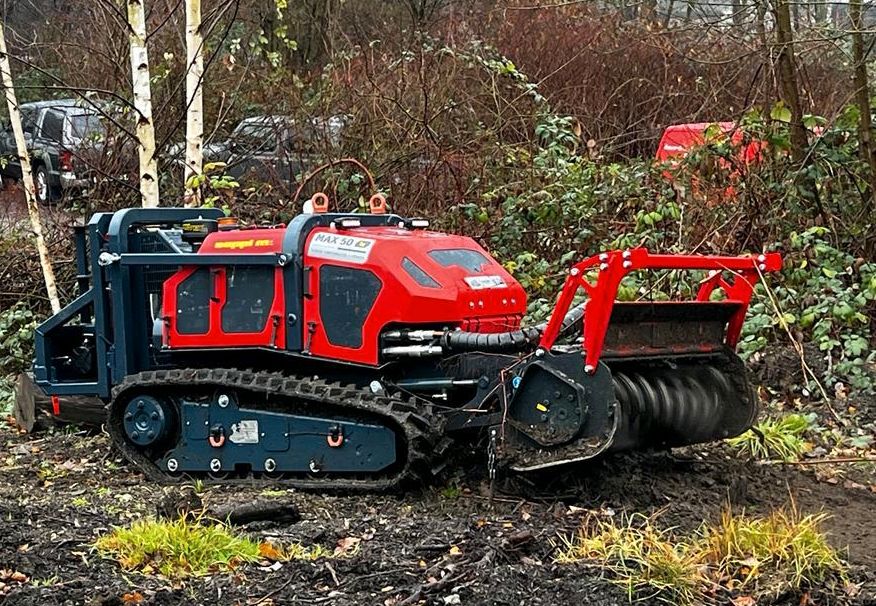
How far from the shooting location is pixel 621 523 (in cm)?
640

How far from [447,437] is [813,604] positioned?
254cm

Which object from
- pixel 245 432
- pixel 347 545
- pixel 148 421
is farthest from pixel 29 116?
pixel 347 545

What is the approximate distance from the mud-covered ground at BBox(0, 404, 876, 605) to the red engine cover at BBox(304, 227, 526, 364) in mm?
910

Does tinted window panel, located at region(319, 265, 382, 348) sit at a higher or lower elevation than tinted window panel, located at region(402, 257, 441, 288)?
lower

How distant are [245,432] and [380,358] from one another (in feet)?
3.39

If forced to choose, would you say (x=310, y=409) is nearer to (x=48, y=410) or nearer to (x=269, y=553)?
(x=269, y=553)

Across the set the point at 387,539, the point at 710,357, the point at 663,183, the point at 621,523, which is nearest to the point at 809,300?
the point at 663,183

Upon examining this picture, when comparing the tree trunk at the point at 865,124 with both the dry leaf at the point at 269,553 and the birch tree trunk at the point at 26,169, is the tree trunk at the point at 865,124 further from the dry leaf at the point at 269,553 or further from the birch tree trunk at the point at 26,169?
the birch tree trunk at the point at 26,169

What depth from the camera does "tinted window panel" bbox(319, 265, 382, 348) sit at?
7.33 meters

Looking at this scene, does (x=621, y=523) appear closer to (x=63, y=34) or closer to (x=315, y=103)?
(x=315, y=103)

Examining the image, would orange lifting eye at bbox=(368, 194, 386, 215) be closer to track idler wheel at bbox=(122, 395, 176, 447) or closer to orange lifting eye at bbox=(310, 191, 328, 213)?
orange lifting eye at bbox=(310, 191, 328, 213)

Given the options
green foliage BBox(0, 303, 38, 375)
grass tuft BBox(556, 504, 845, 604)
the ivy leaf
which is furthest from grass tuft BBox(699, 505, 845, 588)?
green foliage BBox(0, 303, 38, 375)

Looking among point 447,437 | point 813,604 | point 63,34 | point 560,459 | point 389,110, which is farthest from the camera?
point 63,34

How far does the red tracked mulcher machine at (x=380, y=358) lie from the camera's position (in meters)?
6.77
